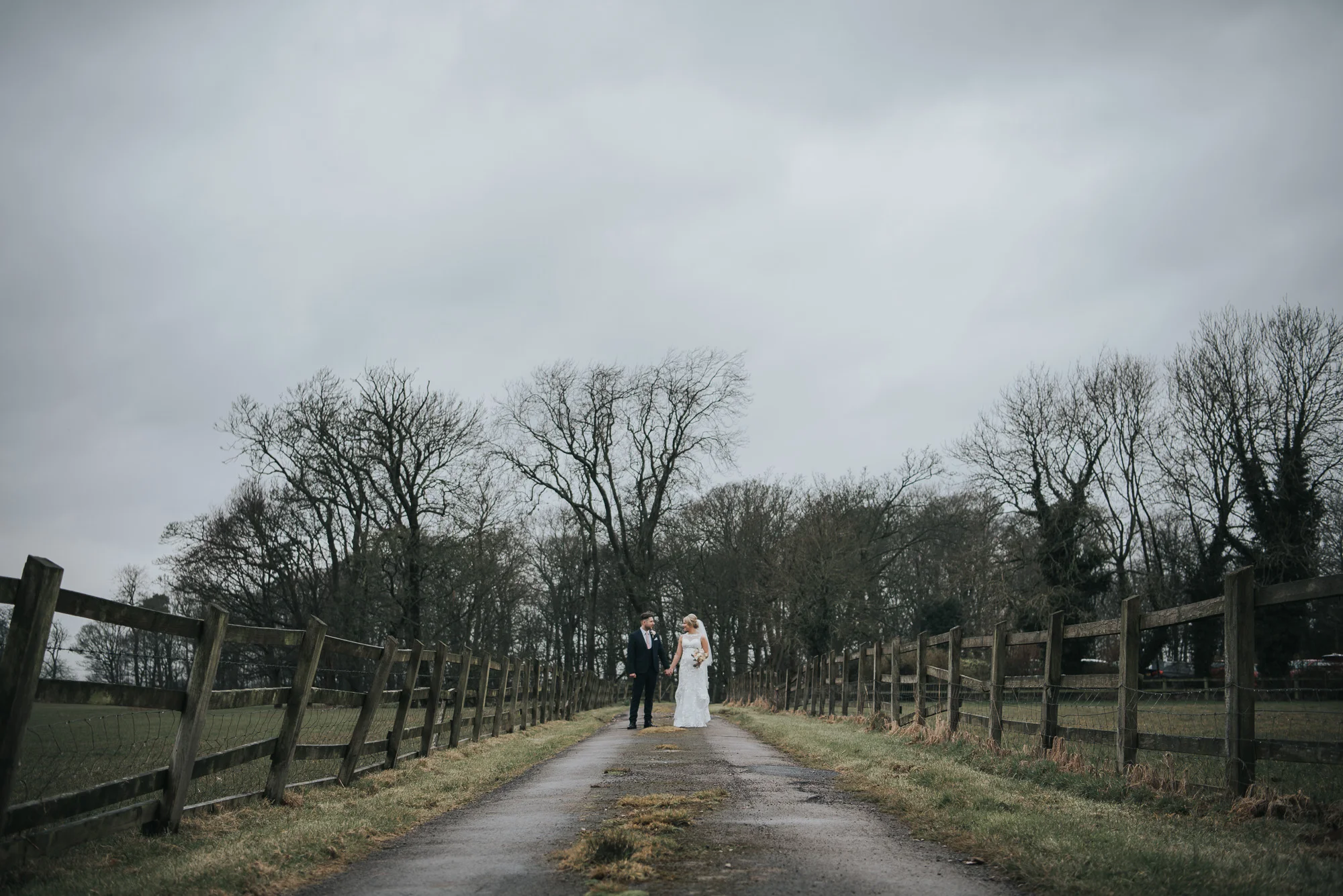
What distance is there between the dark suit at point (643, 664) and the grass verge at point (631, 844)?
33.3 ft

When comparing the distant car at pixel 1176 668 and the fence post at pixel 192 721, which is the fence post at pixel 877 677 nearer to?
the fence post at pixel 192 721

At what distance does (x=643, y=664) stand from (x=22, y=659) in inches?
526

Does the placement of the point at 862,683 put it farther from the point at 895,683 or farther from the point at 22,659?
the point at 22,659

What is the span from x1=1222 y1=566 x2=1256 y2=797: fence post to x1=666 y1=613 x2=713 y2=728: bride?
1068 centimetres

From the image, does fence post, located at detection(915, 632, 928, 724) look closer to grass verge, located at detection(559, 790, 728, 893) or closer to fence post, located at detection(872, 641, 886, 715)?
fence post, located at detection(872, 641, 886, 715)

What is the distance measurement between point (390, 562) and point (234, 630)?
30.8 meters

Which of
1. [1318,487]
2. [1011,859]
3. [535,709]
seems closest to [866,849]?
[1011,859]

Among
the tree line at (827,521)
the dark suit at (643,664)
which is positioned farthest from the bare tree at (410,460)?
the dark suit at (643,664)

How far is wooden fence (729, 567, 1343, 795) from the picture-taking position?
681 cm

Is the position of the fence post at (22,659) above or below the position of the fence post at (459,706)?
above

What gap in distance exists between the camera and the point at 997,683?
460 inches

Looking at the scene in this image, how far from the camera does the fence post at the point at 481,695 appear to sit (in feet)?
50.6

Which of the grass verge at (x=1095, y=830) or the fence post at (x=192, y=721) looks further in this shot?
the fence post at (x=192, y=721)

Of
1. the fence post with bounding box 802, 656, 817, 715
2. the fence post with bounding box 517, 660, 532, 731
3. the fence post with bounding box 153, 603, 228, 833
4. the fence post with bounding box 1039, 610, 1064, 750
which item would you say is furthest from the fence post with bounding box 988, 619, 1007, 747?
the fence post with bounding box 802, 656, 817, 715
